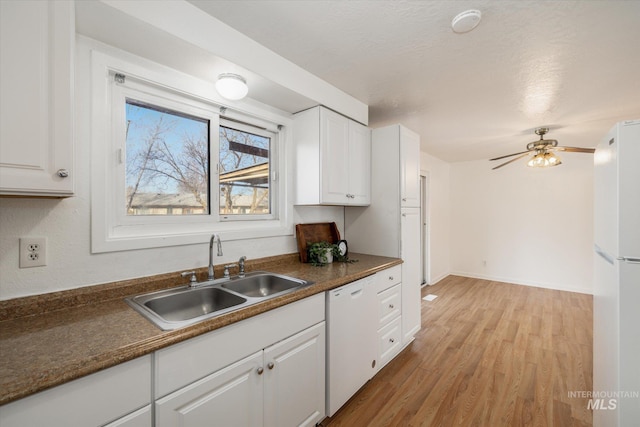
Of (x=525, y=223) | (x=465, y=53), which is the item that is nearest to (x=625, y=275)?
(x=465, y=53)

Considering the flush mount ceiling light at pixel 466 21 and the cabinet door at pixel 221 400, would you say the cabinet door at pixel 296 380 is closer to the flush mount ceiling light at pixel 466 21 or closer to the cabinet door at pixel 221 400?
the cabinet door at pixel 221 400

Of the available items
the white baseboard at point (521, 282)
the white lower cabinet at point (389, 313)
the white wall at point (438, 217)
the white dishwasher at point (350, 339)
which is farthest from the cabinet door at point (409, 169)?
the white baseboard at point (521, 282)

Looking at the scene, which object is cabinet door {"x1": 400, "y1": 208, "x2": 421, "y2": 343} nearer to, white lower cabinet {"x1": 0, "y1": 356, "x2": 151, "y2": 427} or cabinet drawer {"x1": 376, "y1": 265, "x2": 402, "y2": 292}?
cabinet drawer {"x1": 376, "y1": 265, "x2": 402, "y2": 292}

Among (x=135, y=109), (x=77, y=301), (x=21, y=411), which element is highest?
(x=135, y=109)

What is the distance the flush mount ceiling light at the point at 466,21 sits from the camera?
53.2 inches

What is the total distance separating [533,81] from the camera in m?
2.10

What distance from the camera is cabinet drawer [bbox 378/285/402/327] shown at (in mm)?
2229

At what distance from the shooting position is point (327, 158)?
2195 mm

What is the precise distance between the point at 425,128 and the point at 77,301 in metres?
3.49

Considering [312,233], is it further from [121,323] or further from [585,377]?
[585,377]

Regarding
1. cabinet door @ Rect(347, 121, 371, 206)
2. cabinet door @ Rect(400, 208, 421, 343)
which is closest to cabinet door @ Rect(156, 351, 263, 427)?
cabinet door @ Rect(347, 121, 371, 206)

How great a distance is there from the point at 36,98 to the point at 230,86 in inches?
34.3

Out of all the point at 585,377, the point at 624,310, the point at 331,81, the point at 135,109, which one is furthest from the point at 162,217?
the point at 585,377

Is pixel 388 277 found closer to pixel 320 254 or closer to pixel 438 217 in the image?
pixel 320 254
